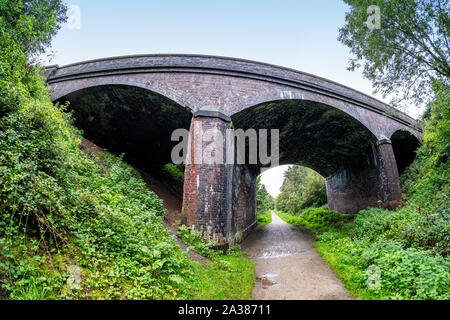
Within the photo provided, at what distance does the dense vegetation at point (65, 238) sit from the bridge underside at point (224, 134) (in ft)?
6.14

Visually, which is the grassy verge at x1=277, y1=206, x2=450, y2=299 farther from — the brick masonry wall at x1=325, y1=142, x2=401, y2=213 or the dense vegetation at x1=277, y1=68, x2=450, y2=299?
the brick masonry wall at x1=325, y1=142, x2=401, y2=213

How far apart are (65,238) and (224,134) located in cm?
512

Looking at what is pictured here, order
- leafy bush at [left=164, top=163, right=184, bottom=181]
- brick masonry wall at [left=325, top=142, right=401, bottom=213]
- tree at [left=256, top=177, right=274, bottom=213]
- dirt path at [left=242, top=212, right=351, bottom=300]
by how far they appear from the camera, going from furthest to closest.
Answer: tree at [left=256, top=177, right=274, bottom=213], leafy bush at [left=164, top=163, right=184, bottom=181], brick masonry wall at [left=325, top=142, right=401, bottom=213], dirt path at [left=242, top=212, right=351, bottom=300]

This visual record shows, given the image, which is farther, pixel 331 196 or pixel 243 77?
pixel 331 196

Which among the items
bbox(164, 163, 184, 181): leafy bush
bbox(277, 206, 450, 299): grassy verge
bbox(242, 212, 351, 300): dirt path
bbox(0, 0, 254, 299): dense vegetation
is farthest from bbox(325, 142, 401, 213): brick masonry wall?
bbox(164, 163, 184, 181): leafy bush

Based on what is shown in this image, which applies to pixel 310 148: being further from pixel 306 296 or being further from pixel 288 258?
pixel 306 296

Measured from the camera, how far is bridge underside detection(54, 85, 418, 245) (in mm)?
6523

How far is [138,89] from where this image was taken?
8.01 m

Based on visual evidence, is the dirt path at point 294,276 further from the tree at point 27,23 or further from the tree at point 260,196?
the tree at point 260,196

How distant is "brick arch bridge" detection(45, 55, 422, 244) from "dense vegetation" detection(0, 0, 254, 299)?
→ 2.06 meters

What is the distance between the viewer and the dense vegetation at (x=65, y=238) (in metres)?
2.46

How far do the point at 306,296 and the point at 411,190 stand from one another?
8494 millimetres

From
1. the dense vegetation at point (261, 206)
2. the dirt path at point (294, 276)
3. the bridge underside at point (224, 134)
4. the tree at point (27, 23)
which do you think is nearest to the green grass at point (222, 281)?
the dirt path at point (294, 276)

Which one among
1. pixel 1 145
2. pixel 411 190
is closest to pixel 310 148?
pixel 411 190
